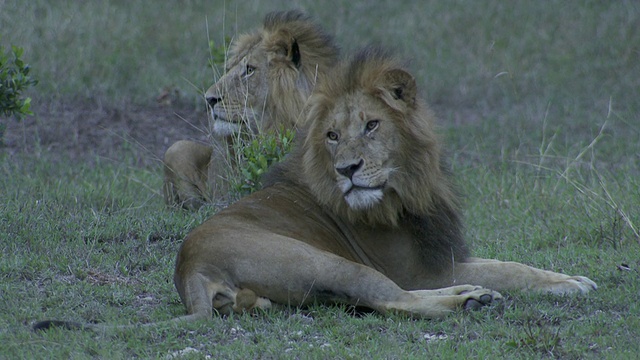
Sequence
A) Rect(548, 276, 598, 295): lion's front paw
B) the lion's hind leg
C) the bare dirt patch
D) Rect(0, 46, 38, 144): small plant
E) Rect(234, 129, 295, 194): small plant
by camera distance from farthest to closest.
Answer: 1. the bare dirt patch
2. Rect(234, 129, 295, 194): small plant
3. Rect(0, 46, 38, 144): small plant
4. Rect(548, 276, 598, 295): lion's front paw
5. the lion's hind leg

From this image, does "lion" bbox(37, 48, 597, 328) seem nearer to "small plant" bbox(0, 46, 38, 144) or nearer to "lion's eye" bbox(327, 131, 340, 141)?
"lion's eye" bbox(327, 131, 340, 141)

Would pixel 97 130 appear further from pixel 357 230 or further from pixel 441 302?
pixel 441 302

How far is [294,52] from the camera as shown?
6.88 m

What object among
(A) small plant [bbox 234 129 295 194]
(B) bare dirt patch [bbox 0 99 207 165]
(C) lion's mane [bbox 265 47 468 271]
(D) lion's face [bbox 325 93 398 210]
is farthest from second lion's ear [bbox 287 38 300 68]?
(B) bare dirt patch [bbox 0 99 207 165]

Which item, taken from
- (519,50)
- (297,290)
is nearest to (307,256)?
(297,290)

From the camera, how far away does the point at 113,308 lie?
471 cm

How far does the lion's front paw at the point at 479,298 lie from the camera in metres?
4.49

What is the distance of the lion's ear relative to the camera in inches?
191

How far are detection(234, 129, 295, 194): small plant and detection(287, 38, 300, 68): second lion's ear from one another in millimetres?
596

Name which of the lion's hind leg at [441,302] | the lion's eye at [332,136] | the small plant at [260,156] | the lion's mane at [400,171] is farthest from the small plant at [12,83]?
the lion's hind leg at [441,302]

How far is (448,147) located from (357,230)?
15.0 ft

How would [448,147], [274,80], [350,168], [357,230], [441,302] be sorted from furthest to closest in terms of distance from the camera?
1. [448,147]
2. [274,80]
3. [357,230]
4. [350,168]
5. [441,302]

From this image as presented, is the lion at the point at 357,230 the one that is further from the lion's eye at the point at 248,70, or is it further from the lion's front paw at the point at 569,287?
the lion's eye at the point at 248,70

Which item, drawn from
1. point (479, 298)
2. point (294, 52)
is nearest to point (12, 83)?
point (294, 52)
